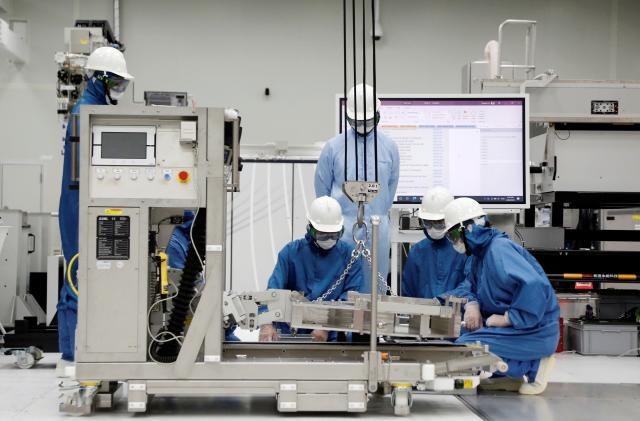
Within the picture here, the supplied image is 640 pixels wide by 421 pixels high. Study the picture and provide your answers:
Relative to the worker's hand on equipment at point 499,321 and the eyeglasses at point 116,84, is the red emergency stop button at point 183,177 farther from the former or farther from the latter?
the worker's hand on equipment at point 499,321

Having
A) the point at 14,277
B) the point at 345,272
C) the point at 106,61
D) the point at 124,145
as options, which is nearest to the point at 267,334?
the point at 345,272

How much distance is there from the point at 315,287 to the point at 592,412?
5.15 feet

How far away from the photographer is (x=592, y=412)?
12.7ft

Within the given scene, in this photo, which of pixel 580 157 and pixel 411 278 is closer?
pixel 411 278

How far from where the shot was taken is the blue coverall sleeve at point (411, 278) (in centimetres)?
502

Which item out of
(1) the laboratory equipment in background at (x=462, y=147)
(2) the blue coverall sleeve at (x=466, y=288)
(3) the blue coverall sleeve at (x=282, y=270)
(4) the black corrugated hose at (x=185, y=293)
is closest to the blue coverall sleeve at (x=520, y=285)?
(2) the blue coverall sleeve at (x=466, y=288)

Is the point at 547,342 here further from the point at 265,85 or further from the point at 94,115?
the point at 265,85

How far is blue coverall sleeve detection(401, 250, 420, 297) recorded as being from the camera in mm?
5016

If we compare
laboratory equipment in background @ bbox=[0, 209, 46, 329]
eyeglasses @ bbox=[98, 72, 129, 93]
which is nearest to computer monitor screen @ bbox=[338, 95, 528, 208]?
eyeglasses @ bbox=[98, 72, 129, 93]

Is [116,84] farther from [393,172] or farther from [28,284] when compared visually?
[28,284]

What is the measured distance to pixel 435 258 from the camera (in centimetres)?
495

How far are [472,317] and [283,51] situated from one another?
19.6ft

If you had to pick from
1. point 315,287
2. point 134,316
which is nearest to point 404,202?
point 315,287

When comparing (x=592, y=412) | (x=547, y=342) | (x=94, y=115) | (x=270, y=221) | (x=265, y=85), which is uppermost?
(x=265, y=85)
